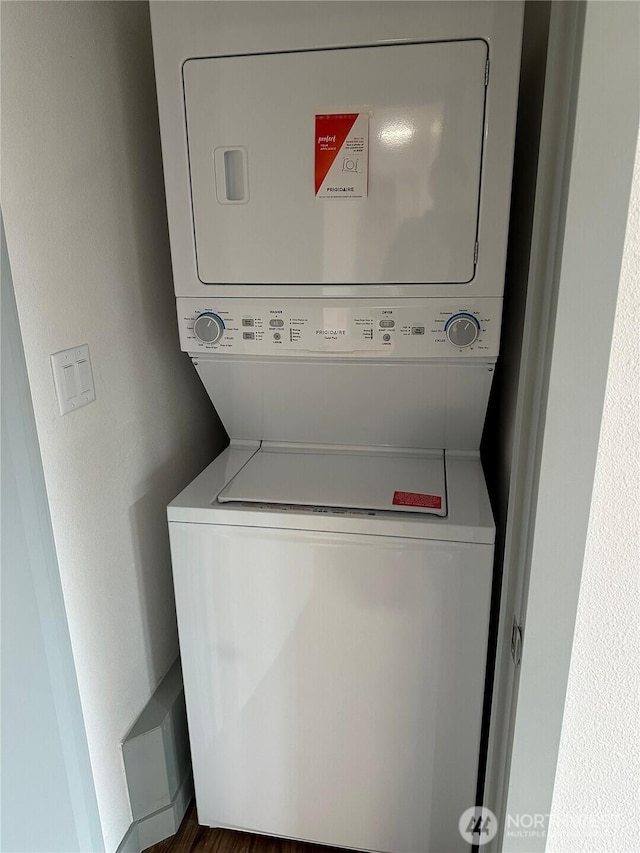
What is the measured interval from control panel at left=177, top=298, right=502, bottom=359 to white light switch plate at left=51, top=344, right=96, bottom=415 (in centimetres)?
22

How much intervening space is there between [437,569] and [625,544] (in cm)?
48

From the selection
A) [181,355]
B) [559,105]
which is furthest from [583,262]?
[181,355]

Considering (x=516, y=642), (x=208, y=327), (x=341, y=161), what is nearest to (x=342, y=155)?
(x=341, y=161)

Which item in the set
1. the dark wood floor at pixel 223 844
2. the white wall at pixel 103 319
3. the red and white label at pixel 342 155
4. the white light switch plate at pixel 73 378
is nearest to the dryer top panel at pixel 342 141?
the red and white label at pixel 342 155

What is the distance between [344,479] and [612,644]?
682 mm

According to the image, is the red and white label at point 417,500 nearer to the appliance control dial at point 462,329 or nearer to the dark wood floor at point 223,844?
the appliance control dial at point 462,329

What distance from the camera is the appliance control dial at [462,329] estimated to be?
3.79ft

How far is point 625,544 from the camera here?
0.72 meters

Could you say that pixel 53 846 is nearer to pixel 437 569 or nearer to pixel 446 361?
pixel 437 569

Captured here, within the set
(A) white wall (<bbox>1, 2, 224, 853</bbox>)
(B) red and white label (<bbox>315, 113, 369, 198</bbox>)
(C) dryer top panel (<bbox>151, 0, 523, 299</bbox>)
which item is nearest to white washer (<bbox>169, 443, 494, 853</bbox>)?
(A) white wall (<bbox>1, 2, 224, 853</bbox>)

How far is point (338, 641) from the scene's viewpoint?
124 centimetres

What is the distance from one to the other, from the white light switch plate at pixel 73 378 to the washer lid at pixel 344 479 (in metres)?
0.34

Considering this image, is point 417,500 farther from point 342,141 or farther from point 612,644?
point 342,141

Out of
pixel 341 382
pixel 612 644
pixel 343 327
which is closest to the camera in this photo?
pixel 612 644
